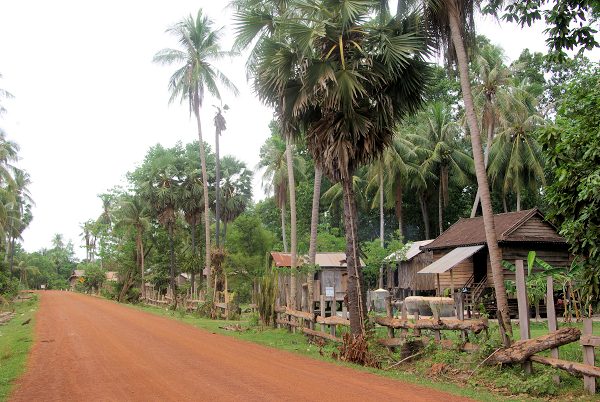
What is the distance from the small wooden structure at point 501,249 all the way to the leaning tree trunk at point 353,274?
11.3 metres

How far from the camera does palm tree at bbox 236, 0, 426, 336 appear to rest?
13.0 meters

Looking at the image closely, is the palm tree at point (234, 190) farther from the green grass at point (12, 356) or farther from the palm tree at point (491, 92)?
the green grass at point (12, 356)

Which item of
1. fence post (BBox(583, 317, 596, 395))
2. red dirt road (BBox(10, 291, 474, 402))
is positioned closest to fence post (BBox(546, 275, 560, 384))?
fence post (BBox(583, 317, 596, 395))

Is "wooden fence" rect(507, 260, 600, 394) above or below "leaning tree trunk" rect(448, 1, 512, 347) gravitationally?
below

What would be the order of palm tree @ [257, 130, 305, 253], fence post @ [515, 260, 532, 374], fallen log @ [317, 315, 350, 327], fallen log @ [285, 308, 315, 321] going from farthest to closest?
1. palm tree @ [257, 130, 305, 253]
2. fallen log @ [285, 308, 315, 321]
3. fallen log @ [317, 315, 350, 327]
4. fence post @ [515, 260, 532, 374]

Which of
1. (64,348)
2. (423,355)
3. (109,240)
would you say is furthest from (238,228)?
(423,355)

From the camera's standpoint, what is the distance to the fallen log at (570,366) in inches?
332

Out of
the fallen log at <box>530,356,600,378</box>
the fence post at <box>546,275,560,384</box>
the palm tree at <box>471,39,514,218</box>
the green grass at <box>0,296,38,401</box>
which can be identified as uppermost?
the palm tree at <box>471,39,514,218</box>

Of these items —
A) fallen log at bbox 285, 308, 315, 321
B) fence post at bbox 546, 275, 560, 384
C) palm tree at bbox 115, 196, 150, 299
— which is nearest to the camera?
fence post at bbox 546, 275, 560, 384

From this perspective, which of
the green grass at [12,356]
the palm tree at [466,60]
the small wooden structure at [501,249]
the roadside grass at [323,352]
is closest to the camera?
the roadside grass at [323,352]

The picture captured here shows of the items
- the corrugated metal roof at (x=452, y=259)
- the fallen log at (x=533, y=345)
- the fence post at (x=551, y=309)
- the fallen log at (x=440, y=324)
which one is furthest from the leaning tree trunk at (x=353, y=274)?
the corrugated metal roof at (x=452, y=259)

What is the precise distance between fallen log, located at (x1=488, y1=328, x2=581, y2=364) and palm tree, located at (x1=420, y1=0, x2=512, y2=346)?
2.89ft

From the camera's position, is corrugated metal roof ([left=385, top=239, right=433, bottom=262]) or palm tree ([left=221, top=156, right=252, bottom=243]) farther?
palm tree ([left=221, top=156, right=252, bottom=243])

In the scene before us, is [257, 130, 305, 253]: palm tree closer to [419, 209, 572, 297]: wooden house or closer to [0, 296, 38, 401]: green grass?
[419, 209, 572, 297]: wooden house
